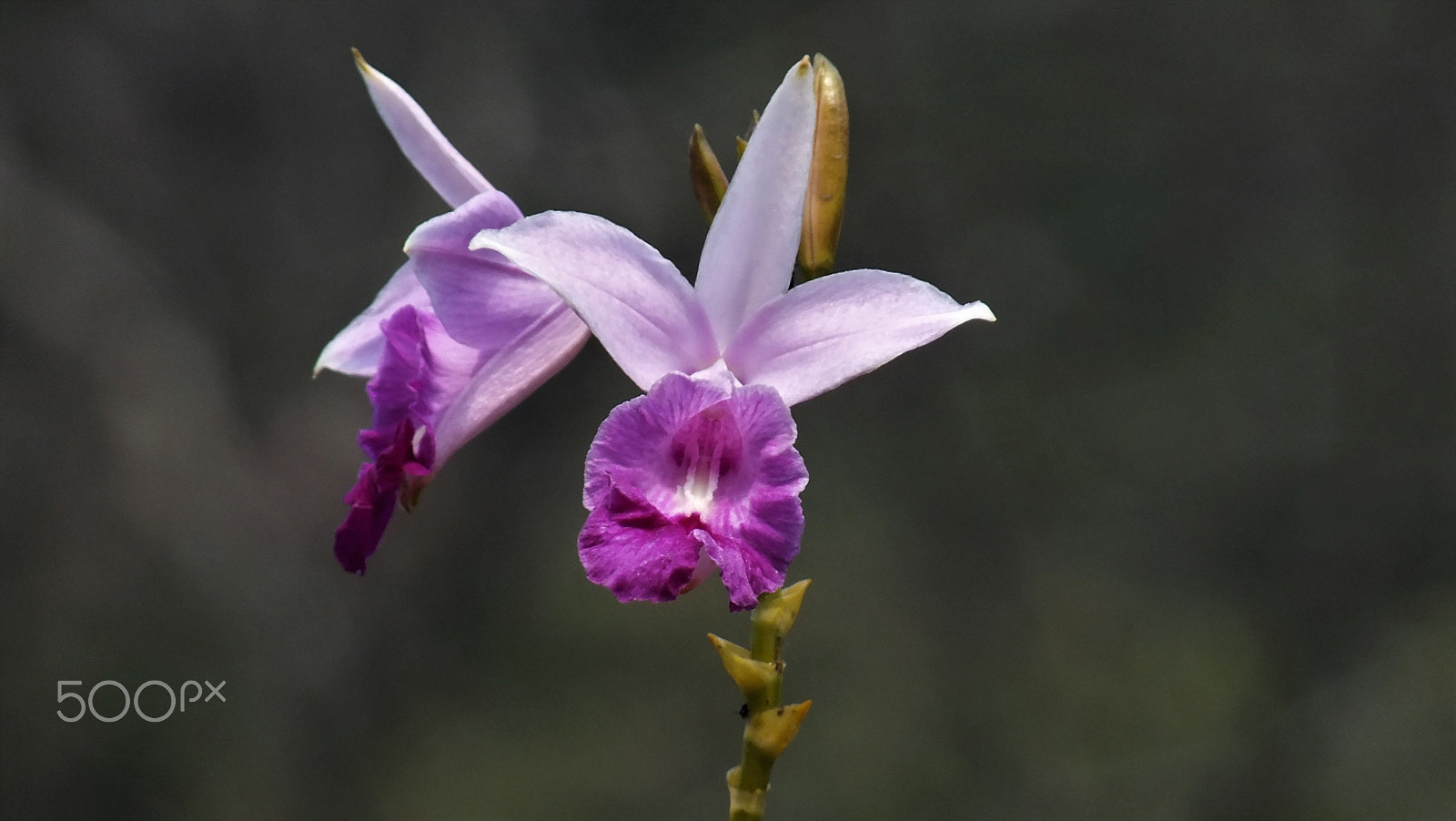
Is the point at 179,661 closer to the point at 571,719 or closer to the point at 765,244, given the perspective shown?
the point at 571,719

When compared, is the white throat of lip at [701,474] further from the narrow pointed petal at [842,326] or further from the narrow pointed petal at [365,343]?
the narrow pointed petal at [365,343]

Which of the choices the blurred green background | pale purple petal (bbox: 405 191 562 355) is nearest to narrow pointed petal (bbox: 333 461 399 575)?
pale purple petal (bbox: 405 191 562 355)

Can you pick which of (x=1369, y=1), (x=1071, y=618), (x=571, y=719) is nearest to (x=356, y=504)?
(x=571, y=719)

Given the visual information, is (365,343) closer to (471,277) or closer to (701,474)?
(471,277)

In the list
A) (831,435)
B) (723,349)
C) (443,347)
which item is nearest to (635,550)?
(723,349)

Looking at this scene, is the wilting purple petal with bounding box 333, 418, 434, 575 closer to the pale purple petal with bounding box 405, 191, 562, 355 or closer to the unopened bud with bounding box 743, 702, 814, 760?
the pale purple petal with bounding box 405, 191, 562, 355

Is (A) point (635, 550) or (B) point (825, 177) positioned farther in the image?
(B) point (825, 177)
